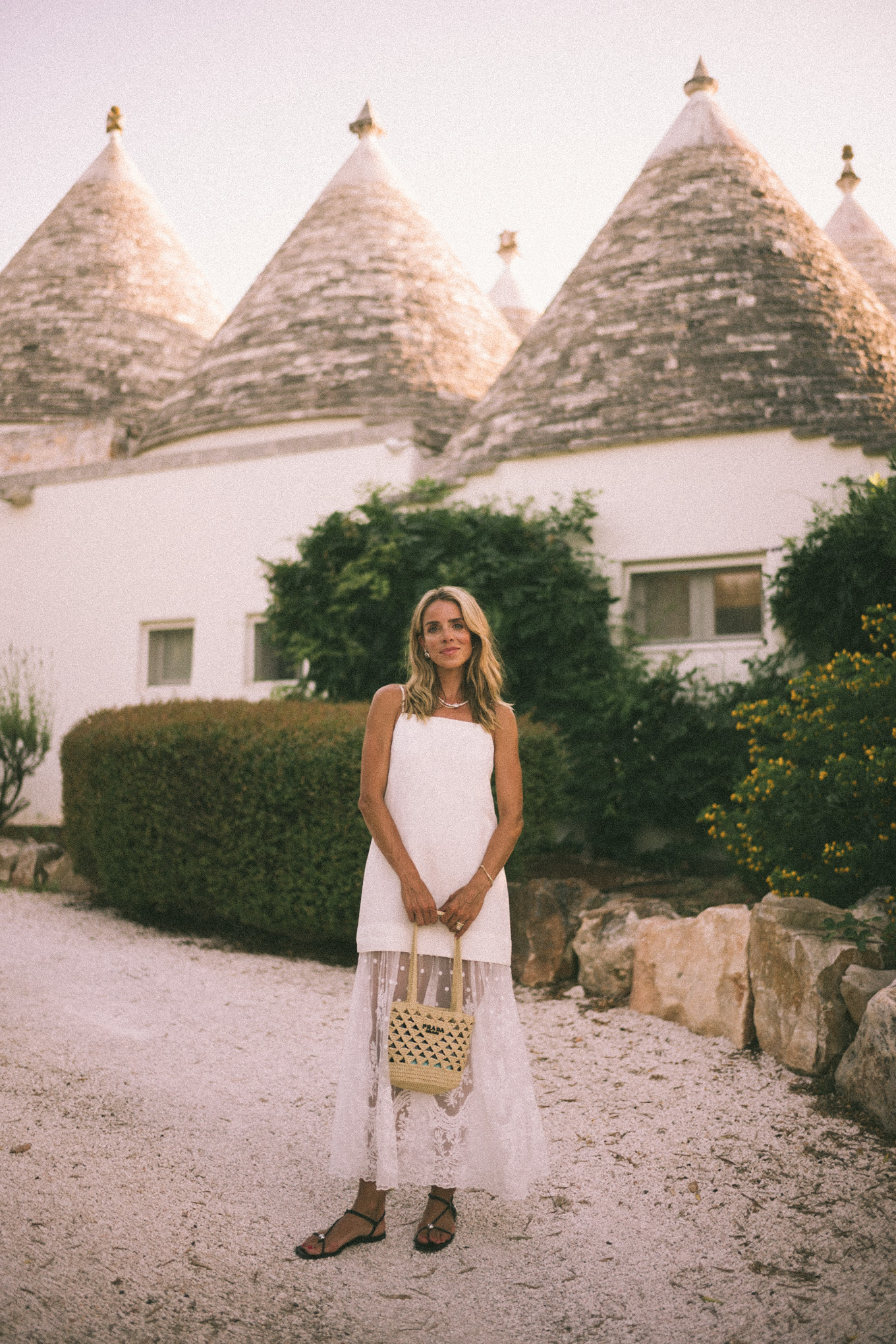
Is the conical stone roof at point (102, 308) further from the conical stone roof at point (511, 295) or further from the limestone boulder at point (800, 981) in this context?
the limestone boulder at point (800, 981)

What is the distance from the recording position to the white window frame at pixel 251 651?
414 inches

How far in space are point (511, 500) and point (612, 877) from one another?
3.66 m

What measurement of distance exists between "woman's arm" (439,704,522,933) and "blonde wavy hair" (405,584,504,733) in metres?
0.06

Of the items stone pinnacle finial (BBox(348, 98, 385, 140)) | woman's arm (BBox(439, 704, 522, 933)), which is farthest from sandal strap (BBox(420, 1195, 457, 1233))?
stone pinnacle finial (BBox(348, 98, 385, 140))

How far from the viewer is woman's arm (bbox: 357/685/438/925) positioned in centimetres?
301

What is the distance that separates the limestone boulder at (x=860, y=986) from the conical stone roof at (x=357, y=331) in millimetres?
7182

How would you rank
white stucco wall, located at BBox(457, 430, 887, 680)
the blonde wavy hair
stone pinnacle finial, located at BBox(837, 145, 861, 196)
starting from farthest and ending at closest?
stone pinnacle finial, located at BBox(837, 145, 861, 196) → white stucco wall, located at BBox(457, 430, 887, 680) → the blonde wavy hair

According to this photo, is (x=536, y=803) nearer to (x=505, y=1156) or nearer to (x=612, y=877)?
(x=612, y=877)

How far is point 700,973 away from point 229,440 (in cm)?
848

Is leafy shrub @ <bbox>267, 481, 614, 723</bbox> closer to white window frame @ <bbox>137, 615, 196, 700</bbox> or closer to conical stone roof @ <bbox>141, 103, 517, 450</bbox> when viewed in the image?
conical stone roof @ <bbox>141, 103, 517, 450</bbox>

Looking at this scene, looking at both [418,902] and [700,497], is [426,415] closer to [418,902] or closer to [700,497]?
[700,497]

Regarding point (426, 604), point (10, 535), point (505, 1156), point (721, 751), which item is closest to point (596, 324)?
point (721, 751)

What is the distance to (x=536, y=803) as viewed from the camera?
23.1ft

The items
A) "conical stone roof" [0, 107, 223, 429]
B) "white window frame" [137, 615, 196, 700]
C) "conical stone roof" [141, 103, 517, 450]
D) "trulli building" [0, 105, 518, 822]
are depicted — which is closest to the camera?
"trulli building" [0, 105, 518, 822]
